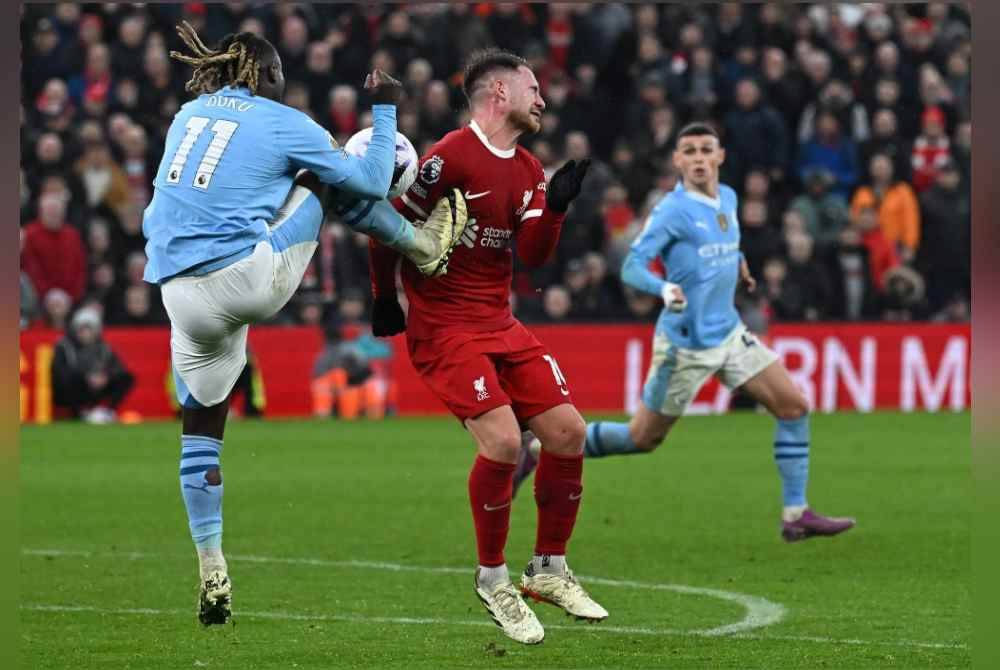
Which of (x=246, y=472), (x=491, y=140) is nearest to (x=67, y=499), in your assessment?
(x=246, y=472)

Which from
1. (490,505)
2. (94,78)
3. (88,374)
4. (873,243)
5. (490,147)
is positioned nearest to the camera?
(490,505)

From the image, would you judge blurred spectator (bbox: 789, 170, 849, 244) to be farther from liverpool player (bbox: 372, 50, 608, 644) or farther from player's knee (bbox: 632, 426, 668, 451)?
liverpool player (bbox: 372, 50, 608, 644)

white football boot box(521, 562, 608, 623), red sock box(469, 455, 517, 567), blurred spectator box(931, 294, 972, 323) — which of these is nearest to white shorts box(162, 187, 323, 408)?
red sock box(469, 455, 517, 567)

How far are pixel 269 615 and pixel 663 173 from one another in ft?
45.7

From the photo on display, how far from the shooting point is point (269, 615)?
316 inches

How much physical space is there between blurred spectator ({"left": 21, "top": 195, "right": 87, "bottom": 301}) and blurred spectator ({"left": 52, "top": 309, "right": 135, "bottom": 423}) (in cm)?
51

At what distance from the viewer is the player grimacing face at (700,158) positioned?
433 inches

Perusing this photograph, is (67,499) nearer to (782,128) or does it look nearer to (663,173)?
(663,173)

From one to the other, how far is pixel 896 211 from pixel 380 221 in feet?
52.5

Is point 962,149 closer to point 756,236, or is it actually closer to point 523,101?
point 756,236

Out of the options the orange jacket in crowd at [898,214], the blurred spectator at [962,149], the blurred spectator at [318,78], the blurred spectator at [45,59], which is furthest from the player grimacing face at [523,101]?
the blurred spectator at [962,149]

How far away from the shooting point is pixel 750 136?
2164 centimetres

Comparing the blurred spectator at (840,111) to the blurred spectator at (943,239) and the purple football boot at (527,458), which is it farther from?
the purple football boot at (527,458)

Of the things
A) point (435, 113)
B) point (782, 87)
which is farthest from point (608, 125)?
point (435, 113)
